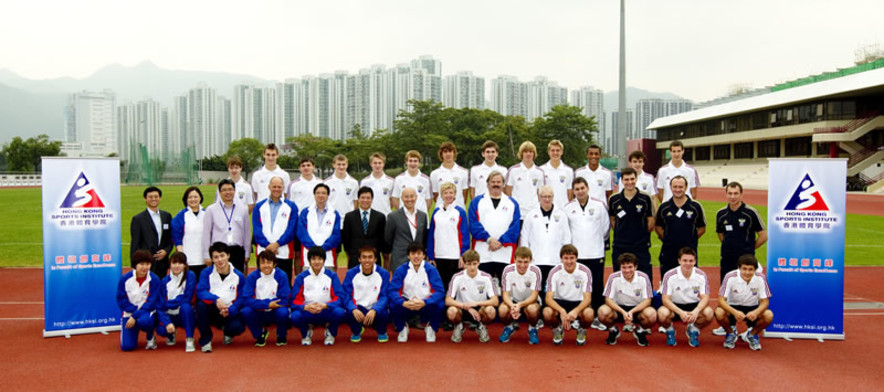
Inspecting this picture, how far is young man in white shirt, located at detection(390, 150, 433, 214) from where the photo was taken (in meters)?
7.10

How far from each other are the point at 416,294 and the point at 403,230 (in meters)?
0.76

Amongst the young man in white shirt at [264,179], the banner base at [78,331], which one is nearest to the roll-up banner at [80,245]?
the banner base at [78,331]

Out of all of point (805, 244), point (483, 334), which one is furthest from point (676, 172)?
point (483, 334)

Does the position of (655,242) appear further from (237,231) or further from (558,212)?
(237,231)

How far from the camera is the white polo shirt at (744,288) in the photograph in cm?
544

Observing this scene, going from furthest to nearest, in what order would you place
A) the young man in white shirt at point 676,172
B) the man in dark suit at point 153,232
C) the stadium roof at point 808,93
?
1. the stadium roof at point 808,93
2. the young man in white shirt at point 676,172
3. the man in dark suit at point 153,232

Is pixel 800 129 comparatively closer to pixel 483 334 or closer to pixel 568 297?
pixel 568 297

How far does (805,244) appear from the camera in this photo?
577 cm

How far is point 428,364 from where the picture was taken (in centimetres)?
472

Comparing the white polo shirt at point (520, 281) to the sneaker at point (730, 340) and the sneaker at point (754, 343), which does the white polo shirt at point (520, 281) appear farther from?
the sneaker at point (754, 343)

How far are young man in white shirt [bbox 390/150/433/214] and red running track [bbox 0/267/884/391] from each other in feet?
6.56

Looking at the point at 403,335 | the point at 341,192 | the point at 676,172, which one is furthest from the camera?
the point at 341,192

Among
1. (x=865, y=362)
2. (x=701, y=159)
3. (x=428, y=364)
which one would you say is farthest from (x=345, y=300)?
(x=701, y=159)

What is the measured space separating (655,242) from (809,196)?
7.60 meters
